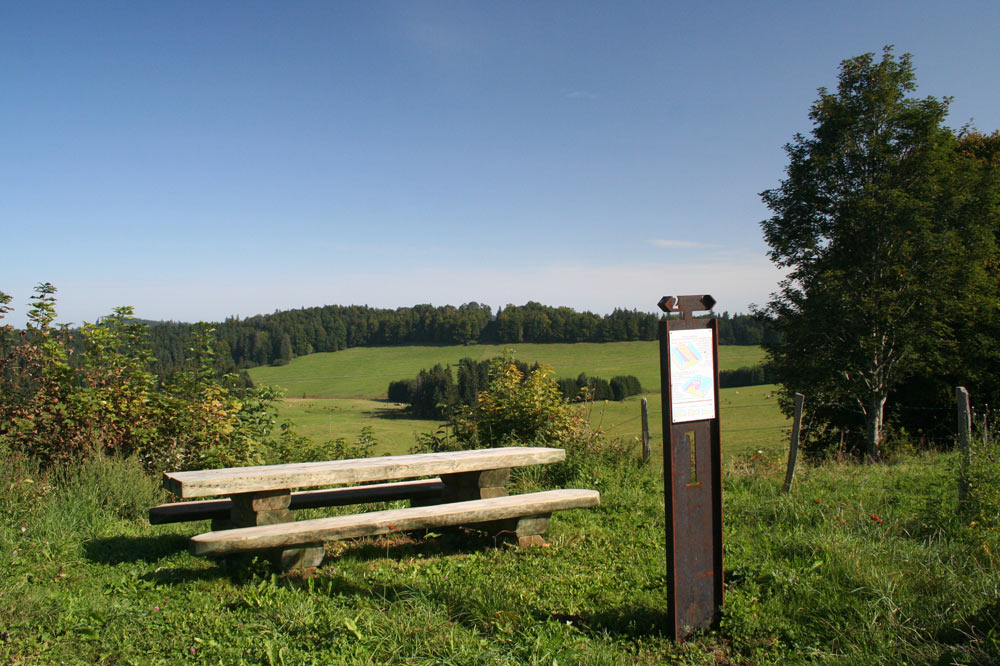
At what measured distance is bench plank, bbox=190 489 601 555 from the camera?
11.5 ft

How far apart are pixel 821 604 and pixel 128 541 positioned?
4479mm

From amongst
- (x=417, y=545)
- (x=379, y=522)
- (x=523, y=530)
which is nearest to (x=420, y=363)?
(x=417, y=545)

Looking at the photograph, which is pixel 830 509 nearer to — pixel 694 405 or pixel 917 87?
pixel 694 405

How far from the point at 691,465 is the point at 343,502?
2889 millimetres

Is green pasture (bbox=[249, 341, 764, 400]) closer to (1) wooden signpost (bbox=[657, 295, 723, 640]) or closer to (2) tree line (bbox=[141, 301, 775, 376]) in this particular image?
(2) tree line (bbox=[141, 301, 775, 376])

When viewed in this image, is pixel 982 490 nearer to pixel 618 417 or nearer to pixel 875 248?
pixel 875 248

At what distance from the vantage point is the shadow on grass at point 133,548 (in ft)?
13.1

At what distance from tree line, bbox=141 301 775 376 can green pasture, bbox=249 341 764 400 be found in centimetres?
131

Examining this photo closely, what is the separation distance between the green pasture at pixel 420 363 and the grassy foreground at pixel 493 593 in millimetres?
43308

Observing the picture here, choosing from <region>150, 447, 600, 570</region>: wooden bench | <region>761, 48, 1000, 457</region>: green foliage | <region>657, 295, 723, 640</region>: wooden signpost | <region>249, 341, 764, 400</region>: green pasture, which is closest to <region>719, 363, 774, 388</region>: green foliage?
<region>249, 341, 764, 400</region>: green pasture

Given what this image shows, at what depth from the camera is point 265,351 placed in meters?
64.6

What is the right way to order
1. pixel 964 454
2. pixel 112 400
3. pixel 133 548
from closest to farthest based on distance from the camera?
pixel 133 548 → pixel 964 454 → pixel 112 400

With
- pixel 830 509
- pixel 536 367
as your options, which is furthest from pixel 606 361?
pixel 830 509

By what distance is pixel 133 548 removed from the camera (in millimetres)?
4223
